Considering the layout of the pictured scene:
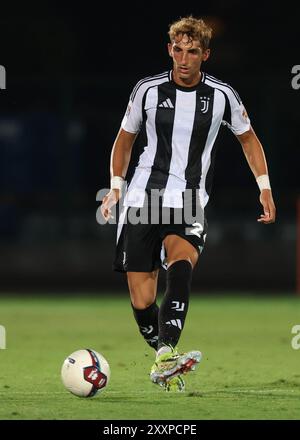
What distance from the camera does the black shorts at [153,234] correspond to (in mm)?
8047

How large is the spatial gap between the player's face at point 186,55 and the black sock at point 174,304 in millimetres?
1157

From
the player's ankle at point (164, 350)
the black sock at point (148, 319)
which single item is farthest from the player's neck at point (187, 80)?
the player's ankle at point (164, 350)

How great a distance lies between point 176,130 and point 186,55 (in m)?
0.46

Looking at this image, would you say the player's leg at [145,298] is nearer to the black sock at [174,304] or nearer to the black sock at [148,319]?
the black sock at [148,319]

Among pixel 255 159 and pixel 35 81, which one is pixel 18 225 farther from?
pixel 255 159

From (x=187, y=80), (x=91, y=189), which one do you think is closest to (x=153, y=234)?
(x=187, y=80)

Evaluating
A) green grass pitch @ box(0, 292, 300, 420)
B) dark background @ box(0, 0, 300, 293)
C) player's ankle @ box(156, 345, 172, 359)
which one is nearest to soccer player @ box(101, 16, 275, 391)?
player's ankle @ box(156, 345, 172, 359)

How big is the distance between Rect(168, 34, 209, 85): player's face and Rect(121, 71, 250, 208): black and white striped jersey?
147 mm

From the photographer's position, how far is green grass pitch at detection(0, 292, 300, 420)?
7.15 m

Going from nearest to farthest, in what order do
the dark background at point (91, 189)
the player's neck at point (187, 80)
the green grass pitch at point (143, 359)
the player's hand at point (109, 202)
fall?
1. the green grass pitch at point (143, 359)
2. the player's hand at point (109, 202)
3. the player's neck at point (187, 80)
4. the dark background at point (91, 189)

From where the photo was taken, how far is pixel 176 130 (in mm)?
8070

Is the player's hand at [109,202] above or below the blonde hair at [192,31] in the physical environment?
below

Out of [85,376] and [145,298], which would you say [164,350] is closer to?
[85,376]

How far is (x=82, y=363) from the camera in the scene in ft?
25.1
